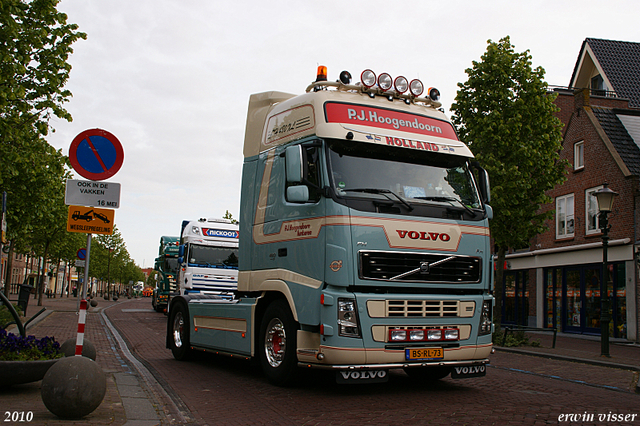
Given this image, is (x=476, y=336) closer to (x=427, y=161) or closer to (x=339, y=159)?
(x=427, y=161)

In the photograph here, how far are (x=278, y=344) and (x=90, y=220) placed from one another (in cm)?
273

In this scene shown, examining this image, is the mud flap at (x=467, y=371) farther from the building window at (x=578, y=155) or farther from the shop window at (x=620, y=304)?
the building window at (x=578, y=155)

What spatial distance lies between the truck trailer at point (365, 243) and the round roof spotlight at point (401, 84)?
14mm

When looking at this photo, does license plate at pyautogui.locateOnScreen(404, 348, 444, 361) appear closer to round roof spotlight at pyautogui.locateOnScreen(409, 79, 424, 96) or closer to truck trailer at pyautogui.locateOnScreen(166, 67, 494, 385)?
truck trailer at pyautogui.locateOnScreen(166, 67, 494, 385)

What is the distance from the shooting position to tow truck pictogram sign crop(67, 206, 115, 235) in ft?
21.7

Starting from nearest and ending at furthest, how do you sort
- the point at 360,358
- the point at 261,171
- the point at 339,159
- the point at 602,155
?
1. the point at 360,358
2. the point at 339,159
3. the point at 261,171
4. the point at 602,155

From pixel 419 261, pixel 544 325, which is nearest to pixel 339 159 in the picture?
pixel 419 261

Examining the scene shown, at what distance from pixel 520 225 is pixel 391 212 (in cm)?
1285

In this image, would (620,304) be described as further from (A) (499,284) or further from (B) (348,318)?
(B) (348,318)

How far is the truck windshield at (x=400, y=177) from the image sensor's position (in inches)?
280

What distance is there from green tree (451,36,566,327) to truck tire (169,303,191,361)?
10.9 metres

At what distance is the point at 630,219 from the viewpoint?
20.9 metres

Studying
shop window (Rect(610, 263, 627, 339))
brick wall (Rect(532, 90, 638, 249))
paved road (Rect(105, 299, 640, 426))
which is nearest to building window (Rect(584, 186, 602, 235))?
brick wall (Rect(532, 90, 638, 249))

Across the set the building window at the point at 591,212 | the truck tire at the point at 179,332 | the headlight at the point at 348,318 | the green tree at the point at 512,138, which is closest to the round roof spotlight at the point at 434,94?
the headlight at the point at 348,318
